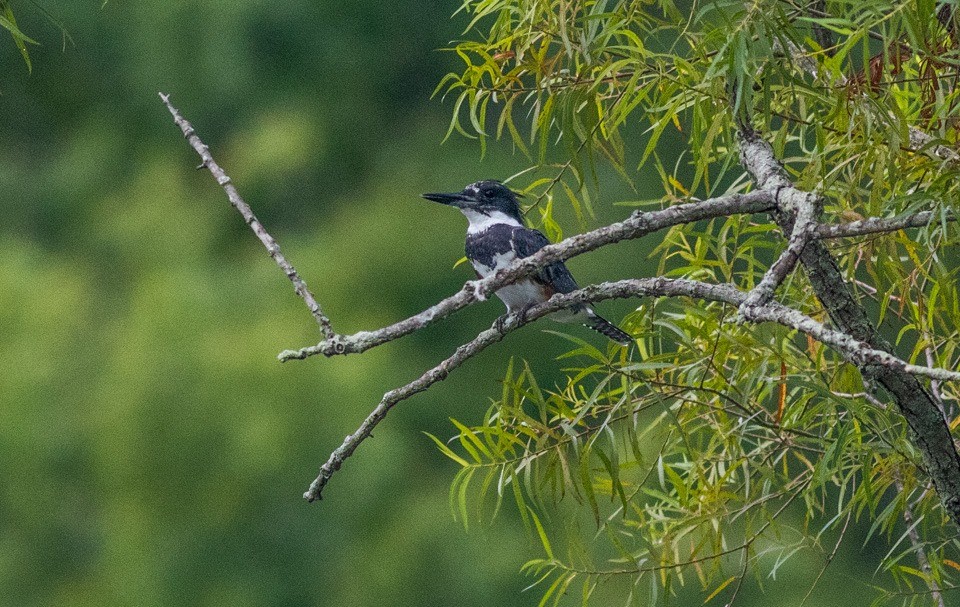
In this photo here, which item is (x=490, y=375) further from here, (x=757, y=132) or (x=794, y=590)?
(x=757, y=132)

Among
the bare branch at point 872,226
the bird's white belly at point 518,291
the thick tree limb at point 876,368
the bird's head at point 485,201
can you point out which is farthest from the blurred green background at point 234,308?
the bare branch at point 872,226

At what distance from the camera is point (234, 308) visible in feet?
13.7

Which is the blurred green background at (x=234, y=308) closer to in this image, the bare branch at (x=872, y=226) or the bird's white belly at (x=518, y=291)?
the bird's white belly at (x=518, y=291)

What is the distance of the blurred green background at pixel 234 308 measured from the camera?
3.76 metres

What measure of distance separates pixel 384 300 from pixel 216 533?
942mm

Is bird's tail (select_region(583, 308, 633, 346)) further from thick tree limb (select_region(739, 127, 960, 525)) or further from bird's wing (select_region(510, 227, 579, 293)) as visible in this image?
thick tree limb (select_region(739, 127, 960, 525))

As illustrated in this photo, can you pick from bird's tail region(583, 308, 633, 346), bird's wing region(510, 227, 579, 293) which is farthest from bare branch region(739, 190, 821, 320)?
bird's wing region(510, 227, 579, 293)

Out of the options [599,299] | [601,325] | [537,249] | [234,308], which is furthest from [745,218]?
[234,308]

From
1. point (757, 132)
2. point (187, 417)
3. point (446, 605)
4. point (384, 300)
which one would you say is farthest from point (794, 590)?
point (757, 132)

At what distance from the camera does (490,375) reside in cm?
420

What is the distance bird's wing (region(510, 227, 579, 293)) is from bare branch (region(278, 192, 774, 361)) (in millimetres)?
961

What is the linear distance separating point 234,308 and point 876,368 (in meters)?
3.35

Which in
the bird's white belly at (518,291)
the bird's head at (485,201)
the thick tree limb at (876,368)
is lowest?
the thick tree limb at (876,368)

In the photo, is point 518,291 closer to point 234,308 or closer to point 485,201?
point 485,201
